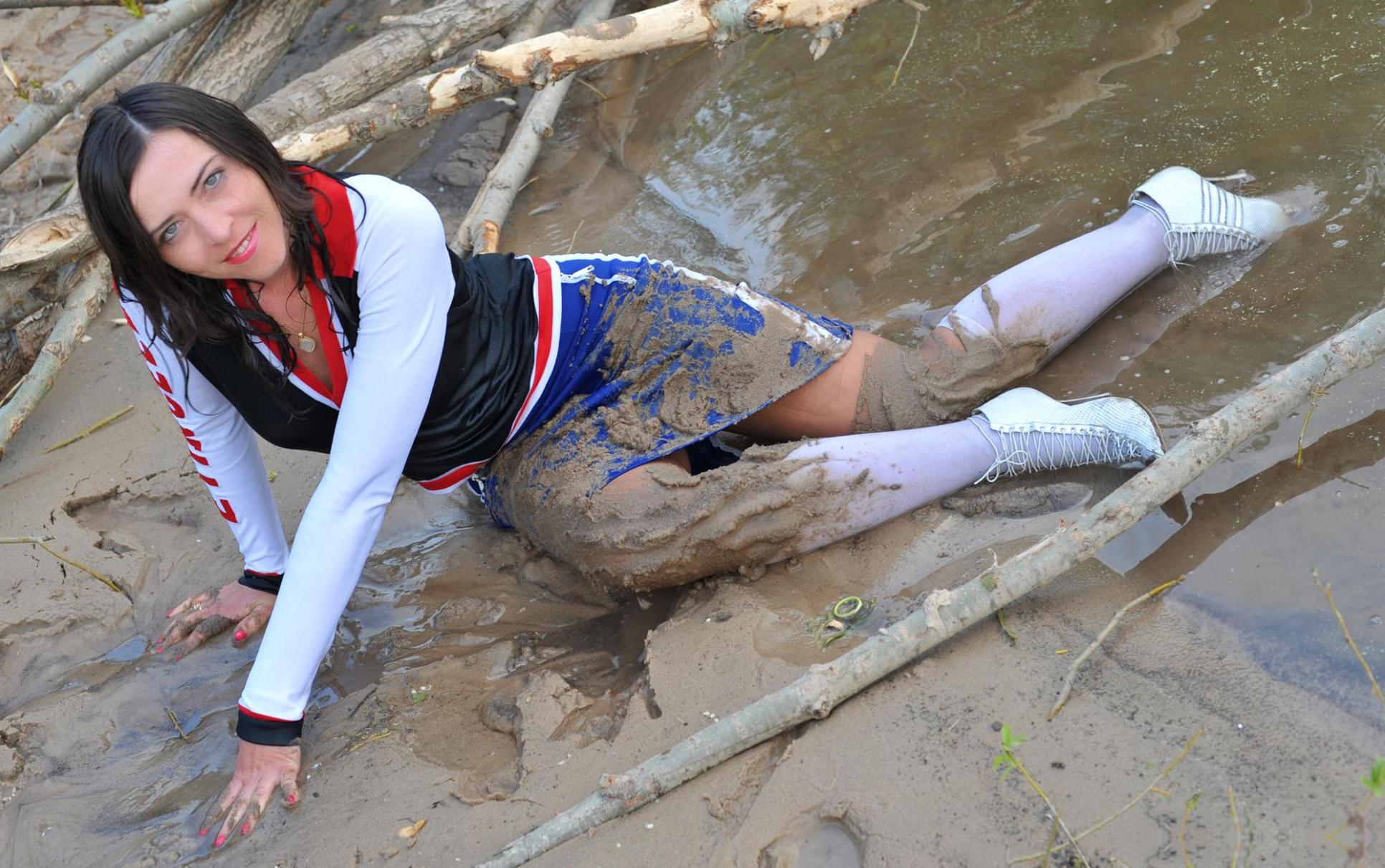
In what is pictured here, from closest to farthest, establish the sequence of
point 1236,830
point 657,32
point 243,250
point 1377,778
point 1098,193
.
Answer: point 1377,778 → point 1236,830 → point 243,250 → point 1098,193 → point 657,32

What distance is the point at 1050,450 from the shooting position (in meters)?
2.59

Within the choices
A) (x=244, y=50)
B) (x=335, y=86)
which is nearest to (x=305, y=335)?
(x=335, y=86)

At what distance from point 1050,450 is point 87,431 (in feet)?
10.2

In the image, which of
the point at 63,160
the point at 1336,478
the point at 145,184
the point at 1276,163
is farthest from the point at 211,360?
the point at 63,160

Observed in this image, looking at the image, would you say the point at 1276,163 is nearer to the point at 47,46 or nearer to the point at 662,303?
the point at 662,303

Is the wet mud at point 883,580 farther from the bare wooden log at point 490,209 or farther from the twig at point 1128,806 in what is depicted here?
the bare wooden log at point 490,209

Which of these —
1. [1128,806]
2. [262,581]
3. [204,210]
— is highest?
[204,210]

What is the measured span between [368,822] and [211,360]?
106 centimetres

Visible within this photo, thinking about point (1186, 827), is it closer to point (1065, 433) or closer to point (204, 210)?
point (1065, 433)

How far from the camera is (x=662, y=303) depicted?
105 inches

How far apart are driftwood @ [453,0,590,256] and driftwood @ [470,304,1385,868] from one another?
217cm

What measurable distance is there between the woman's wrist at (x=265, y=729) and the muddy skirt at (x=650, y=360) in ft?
2.43

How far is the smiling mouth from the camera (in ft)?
6.89

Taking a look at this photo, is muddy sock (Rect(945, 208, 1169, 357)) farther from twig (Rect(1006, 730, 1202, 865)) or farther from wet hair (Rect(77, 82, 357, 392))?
wet hair (Rect(77, 82, 357, 392))
